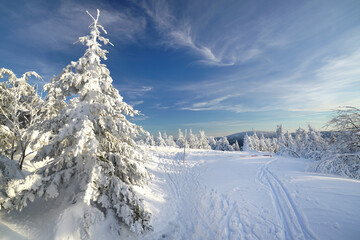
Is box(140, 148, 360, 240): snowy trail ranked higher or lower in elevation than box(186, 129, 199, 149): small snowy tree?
lower

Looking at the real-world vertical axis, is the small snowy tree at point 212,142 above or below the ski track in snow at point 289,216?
above

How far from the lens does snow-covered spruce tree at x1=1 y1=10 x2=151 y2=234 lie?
4.69m

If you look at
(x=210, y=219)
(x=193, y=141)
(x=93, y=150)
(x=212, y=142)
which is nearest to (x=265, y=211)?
(x=210, y=219)

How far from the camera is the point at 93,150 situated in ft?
14.5

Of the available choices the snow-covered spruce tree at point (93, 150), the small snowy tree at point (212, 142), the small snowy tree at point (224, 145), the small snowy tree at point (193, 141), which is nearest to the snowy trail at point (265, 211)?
the snow-covered spruce tree at point (93, 150)

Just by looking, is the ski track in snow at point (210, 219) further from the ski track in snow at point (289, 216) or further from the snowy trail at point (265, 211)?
the ski track in snow at point (289, 216)

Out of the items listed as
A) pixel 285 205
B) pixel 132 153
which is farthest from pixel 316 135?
pixel 132 153

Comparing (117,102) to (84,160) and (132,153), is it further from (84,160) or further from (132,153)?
(84,160)

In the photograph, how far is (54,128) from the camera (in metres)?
5.22

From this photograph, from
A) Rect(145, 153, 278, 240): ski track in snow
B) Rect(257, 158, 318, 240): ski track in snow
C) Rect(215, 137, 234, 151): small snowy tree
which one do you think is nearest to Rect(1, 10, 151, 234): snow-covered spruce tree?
Rect(145, 153, 278, 240): ski track in snow

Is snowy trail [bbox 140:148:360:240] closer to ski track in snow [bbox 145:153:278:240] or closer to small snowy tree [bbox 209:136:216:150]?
ski track in snow [bbox 145:153:278:240]

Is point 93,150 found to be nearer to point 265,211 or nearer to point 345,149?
point 265,211

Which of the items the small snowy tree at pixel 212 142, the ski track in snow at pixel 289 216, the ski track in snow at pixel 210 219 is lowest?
the ski track in snow at pixel 210 219

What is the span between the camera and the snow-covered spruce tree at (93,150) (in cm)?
469
